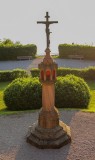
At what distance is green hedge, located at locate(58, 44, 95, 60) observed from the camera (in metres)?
33.7

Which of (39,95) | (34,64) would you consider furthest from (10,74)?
(39,95)

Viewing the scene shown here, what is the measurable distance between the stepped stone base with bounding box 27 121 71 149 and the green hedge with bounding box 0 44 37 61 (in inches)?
931

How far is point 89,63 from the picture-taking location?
103 ft

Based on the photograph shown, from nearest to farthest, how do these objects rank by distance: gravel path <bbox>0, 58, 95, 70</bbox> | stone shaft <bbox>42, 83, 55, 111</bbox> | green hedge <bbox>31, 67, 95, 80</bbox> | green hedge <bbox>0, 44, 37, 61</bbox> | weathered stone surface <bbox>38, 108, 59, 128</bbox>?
stone shaft <bbox>42, 83, 55, 111</bbox> → weathered stone surface <bbox>38, 108, 59, 128</bbox> → green hedge <bbox>31, 67, 95, 80</bbox> → gravel path <bbox>0, 58, 95, 70</bbox> → green hedge <bbox>0, 44, 37, 61</bbox>

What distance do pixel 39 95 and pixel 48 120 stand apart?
392 cm

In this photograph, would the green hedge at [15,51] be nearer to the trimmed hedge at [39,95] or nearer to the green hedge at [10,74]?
the green hedge at [10,74]

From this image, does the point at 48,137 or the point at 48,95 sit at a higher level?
the point at 48,95

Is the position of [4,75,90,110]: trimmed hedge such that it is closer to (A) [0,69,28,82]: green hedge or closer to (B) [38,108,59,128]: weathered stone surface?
(B) [38,108,59,128]: weathered stone surface

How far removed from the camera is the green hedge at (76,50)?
3374 cm

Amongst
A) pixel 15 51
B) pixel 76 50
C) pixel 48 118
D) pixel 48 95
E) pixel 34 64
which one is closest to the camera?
pixel 48 95

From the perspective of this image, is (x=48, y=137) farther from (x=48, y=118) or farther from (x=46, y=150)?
(x=48, y=118)

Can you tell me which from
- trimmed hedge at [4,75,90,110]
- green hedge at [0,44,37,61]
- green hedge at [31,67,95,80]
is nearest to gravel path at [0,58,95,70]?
green hedge at [0,44,37,61]

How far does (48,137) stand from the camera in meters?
11.1

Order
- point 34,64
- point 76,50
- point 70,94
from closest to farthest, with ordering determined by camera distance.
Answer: point 70,94 < point 34,64 < point 76,50
